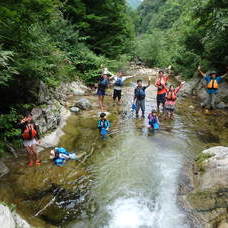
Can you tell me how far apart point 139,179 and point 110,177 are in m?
0.80

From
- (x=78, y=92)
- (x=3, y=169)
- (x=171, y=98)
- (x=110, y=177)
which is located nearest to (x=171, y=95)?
(x=171, y=98)

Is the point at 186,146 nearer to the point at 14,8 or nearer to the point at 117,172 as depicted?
the point at 117,172

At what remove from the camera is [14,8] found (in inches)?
241

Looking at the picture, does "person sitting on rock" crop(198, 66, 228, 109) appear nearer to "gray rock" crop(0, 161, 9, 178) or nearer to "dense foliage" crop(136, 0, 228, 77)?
"dense foliage" crop(136, 0, 228, 77)

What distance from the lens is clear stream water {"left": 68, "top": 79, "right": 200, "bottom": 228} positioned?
5414 mm

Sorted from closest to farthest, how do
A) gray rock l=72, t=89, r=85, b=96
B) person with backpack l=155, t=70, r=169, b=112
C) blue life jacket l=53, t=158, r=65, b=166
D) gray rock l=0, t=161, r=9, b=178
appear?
1. gray rock l=0, t=161, r=9, b=178
2. blue life jacket l=53, t=158, r=65, b=166
3. person with backpack l=155, t=70, r=169, b=112
4. gray rock l=72, t=89, r=85, b=96

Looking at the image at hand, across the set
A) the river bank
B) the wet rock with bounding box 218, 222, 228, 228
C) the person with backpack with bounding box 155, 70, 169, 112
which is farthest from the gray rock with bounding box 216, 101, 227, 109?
the wet rock with bounding box 218, 222, 228, 228

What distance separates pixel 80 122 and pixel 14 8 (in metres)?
5.57

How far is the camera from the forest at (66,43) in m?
6.78

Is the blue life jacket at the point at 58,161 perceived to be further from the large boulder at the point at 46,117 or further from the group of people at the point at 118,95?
A: the large boulder at the point at 46,117

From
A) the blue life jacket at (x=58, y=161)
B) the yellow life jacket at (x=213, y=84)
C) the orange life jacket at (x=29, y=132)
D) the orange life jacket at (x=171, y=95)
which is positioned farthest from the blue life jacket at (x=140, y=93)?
the orange life jacket at (x=29, y=132)

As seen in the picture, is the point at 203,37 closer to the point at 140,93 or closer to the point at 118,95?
the point at 118,95

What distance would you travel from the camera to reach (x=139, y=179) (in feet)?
22.5

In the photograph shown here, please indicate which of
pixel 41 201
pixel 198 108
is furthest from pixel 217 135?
pixel 41 201
